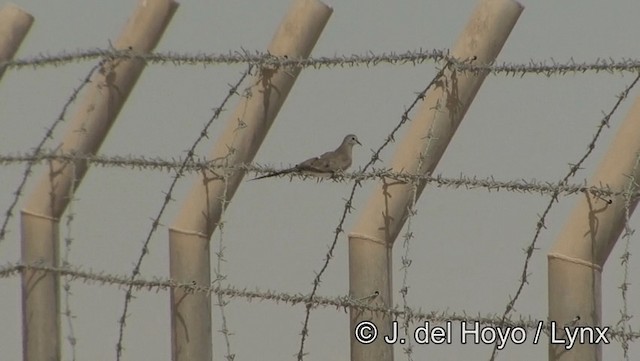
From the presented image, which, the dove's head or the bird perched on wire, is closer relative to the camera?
the bird perched on wire

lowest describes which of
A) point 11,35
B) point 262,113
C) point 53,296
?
point 53,296

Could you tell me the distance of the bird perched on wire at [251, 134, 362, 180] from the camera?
6672 millimetres

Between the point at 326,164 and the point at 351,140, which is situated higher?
the point at 351,140

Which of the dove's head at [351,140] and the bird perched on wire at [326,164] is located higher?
the dove's head at [351,140]

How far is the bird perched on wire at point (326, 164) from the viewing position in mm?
6672

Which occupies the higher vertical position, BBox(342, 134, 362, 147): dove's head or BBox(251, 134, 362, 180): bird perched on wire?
BBox(342, 134, 362, 147): dove's head

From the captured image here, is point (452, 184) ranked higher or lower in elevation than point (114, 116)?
lower

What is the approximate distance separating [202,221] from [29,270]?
1.39 meters

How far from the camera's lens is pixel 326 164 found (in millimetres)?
6695

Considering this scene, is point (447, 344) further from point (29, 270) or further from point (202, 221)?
point (29, 270)

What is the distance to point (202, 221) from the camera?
7043mm

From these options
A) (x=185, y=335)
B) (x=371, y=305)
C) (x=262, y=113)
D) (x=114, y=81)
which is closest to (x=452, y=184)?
(x=371, y=305)

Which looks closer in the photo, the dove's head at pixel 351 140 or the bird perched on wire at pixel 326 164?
the bird perched on wire at pixel 326 164

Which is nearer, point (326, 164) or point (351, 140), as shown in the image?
point (326, 164)
